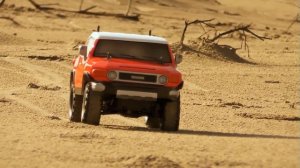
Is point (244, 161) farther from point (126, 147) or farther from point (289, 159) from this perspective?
point (126, 147)

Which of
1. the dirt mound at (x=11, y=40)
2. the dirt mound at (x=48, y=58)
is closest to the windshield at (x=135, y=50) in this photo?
the dirt mound at (x=48, y=58)

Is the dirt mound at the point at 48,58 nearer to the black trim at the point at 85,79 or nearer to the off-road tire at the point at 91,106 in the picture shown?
the black trim at the point at 85,79

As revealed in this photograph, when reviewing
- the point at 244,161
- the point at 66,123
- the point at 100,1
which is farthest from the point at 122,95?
the point at 100,1

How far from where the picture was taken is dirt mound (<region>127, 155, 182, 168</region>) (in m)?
11.8

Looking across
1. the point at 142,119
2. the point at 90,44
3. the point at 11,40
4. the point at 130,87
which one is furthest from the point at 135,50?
the point at 11,40

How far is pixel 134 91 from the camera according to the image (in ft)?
51.9

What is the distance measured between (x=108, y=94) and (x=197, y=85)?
11.6 meters

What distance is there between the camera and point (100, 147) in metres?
13.2

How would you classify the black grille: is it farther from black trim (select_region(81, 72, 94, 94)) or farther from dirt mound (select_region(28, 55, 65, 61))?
dirt mound (select_region(28, 55, 65, 61))

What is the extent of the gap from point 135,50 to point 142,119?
2.45 m

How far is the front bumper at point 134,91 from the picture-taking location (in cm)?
1576

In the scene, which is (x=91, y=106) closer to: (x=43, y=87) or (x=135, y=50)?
(x=135, y=50)

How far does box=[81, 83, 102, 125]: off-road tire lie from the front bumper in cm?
12

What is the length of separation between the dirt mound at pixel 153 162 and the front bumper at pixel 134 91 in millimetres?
3662
